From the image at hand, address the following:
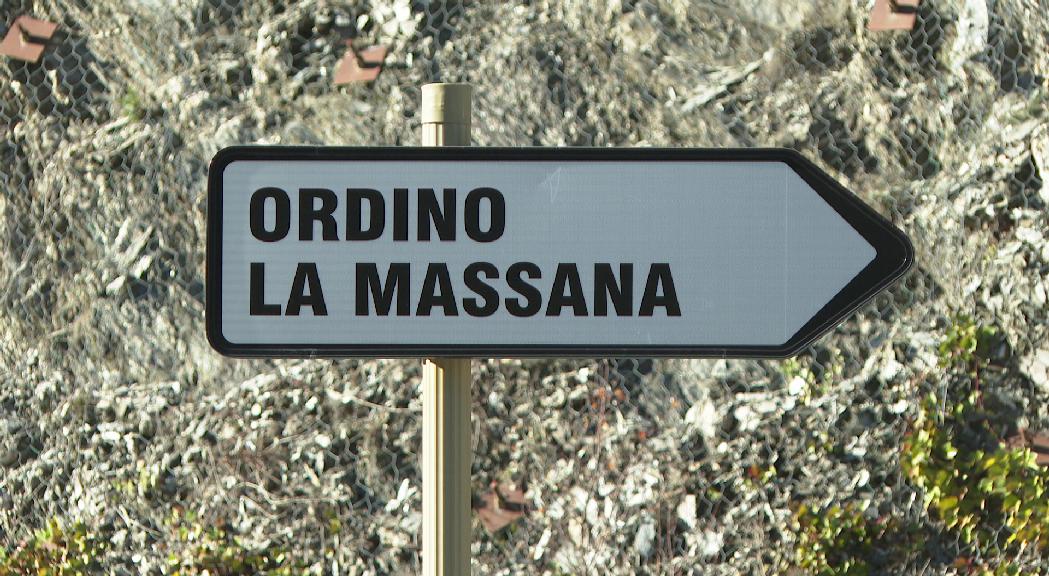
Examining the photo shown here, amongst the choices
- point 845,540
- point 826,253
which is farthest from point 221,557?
point 826,253

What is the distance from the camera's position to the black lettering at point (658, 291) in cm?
133

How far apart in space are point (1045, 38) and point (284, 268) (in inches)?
120

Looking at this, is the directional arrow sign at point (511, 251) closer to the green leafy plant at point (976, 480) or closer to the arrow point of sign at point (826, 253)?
the arrow point of sign at point (826, 253)

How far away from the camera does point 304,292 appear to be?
130 cm

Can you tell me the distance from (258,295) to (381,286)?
141 millimetres

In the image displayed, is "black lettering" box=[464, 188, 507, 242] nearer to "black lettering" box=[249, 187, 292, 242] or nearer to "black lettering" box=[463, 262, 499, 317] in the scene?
"black lettering" box=[463, 262, 499, 317]

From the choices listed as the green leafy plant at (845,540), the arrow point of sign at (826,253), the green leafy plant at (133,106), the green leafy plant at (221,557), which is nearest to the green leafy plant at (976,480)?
the green leafy plant at (845,540)

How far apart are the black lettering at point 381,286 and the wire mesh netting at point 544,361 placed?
2.25m

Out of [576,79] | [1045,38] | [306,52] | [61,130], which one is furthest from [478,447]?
[1045,38]

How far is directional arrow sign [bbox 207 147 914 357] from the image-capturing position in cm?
130

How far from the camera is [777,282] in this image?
1.34m

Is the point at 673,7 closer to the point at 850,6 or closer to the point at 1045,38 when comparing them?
the point at 850,6

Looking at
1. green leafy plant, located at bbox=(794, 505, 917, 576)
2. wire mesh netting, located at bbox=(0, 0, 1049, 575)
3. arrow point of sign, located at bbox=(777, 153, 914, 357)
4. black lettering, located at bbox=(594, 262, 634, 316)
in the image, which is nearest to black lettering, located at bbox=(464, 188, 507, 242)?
black lettering, located at bbox=(594, 262, 634, 316)

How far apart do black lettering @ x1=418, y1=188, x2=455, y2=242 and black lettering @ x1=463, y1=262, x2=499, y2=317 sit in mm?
45
